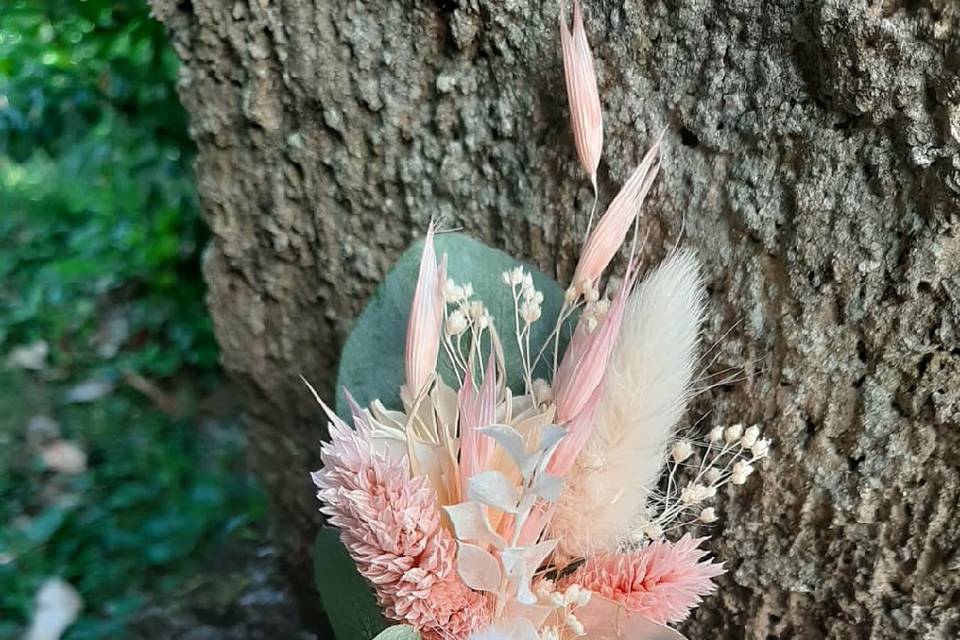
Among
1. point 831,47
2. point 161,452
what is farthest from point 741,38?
point 161,452

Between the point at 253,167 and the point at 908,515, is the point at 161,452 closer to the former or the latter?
the point at 253,167

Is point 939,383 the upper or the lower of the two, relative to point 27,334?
upper

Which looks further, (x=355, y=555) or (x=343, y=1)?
(x=343, y=1)

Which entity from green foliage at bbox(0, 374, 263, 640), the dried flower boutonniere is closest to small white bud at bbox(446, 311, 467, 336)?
the dried flower boutonniere

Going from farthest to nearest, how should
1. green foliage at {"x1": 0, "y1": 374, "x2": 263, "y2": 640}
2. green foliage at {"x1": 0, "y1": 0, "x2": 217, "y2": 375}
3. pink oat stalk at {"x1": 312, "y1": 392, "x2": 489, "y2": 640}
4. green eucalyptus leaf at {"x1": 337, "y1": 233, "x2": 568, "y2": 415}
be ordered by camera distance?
green foliage at {"x1": 0, "y1": 0, "x2": 217, "y2": 375} → green foliage at {"x1": 0, "y1": 374, "x2": 263, "y2": 640} → green eucalyptus leaf at {"x1": 337, "y1": 233, "x2": 568, "y2": 415} → pink oat stalk at {"x1": 312, "y1": 392, "x2": 489, "y2": 640}

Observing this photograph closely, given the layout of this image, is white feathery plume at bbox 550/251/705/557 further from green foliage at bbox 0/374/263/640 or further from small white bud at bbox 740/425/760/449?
green foliage at bbox 0/374/263/640

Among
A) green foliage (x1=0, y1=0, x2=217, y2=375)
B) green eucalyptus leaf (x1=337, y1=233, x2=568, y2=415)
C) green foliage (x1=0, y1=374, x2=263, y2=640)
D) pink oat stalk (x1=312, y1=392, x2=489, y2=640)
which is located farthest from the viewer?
green foliage (x1=0, y1=0, x2=217, y2=375)
